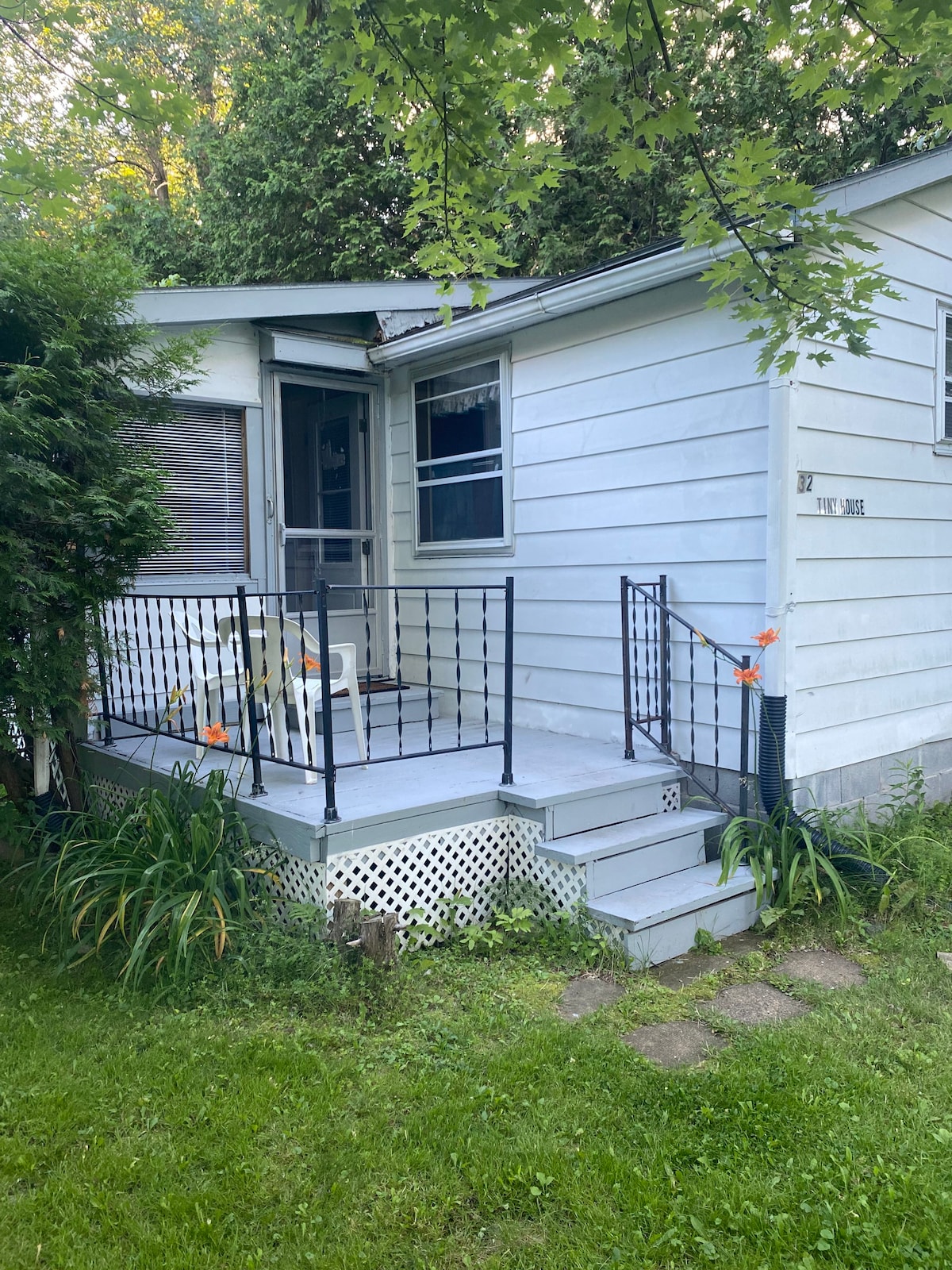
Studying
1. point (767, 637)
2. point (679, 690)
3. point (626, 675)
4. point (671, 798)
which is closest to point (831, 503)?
point (767, 637)

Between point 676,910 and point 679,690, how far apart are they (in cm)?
153

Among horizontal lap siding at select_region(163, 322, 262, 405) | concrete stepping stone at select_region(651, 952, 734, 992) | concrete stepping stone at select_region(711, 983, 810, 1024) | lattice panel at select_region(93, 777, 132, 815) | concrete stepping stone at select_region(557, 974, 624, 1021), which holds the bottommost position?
concrete stepping stone at select_region(651, 952, 734, 992)

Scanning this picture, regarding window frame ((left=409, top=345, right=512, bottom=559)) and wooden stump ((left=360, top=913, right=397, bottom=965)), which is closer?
wooden stump ((left=360, top=913, right=397, bottom=965))

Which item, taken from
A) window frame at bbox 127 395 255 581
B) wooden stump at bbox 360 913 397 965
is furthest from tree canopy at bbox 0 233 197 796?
wooden stump at bbox 360 913 397 965

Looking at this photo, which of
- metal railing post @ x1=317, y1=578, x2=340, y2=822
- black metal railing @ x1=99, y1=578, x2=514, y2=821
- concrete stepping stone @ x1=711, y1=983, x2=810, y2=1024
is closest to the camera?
concrete stepping stone @ x1=711, y1=983, x2=810, y2=1024

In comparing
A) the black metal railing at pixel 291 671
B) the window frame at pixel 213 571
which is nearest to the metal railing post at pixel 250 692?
the black metal railing at pixel 291 671

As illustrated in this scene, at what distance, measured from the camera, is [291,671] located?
16.1 feet

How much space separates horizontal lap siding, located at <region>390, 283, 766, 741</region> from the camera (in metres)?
4.79

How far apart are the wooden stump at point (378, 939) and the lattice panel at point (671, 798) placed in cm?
187

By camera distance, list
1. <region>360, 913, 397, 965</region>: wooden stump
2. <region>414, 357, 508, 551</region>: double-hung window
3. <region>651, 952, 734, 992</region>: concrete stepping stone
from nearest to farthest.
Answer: <region>360, 913, 397, 965</region>: wooden stump → <region>651, 952, 734, 992</region>: concrete stepping stone → <region>414, 357, 508, 551</region>: double-hung window

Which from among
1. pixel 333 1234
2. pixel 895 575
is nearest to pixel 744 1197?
pixel 333 1234

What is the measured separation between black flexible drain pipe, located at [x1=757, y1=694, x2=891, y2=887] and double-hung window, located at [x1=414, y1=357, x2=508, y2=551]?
7.56 ft

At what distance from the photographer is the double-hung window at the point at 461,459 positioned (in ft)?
20.7

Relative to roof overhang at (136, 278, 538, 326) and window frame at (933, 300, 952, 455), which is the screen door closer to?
roof overhang at (136, 278, 538, 326)
